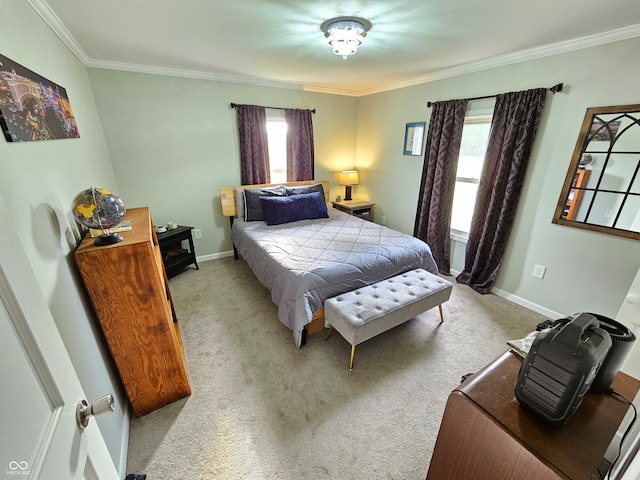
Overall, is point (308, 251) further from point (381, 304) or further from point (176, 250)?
point (176, 250)

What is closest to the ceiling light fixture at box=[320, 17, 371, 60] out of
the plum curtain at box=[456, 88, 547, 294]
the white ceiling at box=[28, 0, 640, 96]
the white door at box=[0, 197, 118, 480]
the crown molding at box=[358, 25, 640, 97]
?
the white ceiling at box=[28, 0, 640, 96]

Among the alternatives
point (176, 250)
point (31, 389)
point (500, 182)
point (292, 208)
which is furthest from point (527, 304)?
point (176, 250)

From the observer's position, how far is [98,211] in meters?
1.31

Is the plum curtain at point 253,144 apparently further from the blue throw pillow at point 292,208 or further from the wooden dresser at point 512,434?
the wooden dresser at point 512,434

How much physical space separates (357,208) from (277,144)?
1.46m

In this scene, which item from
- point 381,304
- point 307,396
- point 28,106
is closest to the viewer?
point 28,106

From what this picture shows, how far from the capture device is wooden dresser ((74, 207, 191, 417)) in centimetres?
Answer: 129

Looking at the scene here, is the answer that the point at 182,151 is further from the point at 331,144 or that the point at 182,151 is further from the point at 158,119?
the point at 331,144

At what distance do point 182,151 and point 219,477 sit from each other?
3081 mm

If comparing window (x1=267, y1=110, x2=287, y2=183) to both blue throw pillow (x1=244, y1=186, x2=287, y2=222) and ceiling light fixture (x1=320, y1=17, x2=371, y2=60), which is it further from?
ceiling light fixture (x1=320, y1=17, x2=371, y2=60)

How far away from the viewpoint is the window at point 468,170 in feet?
9.23

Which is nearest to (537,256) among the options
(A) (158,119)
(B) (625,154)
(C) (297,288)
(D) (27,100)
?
(B) (625,154)

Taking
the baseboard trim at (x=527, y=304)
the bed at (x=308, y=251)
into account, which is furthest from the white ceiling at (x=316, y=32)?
the baseboard trim at (x=527, y=304)

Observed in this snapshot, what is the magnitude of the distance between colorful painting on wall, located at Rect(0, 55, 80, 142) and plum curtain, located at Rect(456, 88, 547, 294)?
321 centimetres
